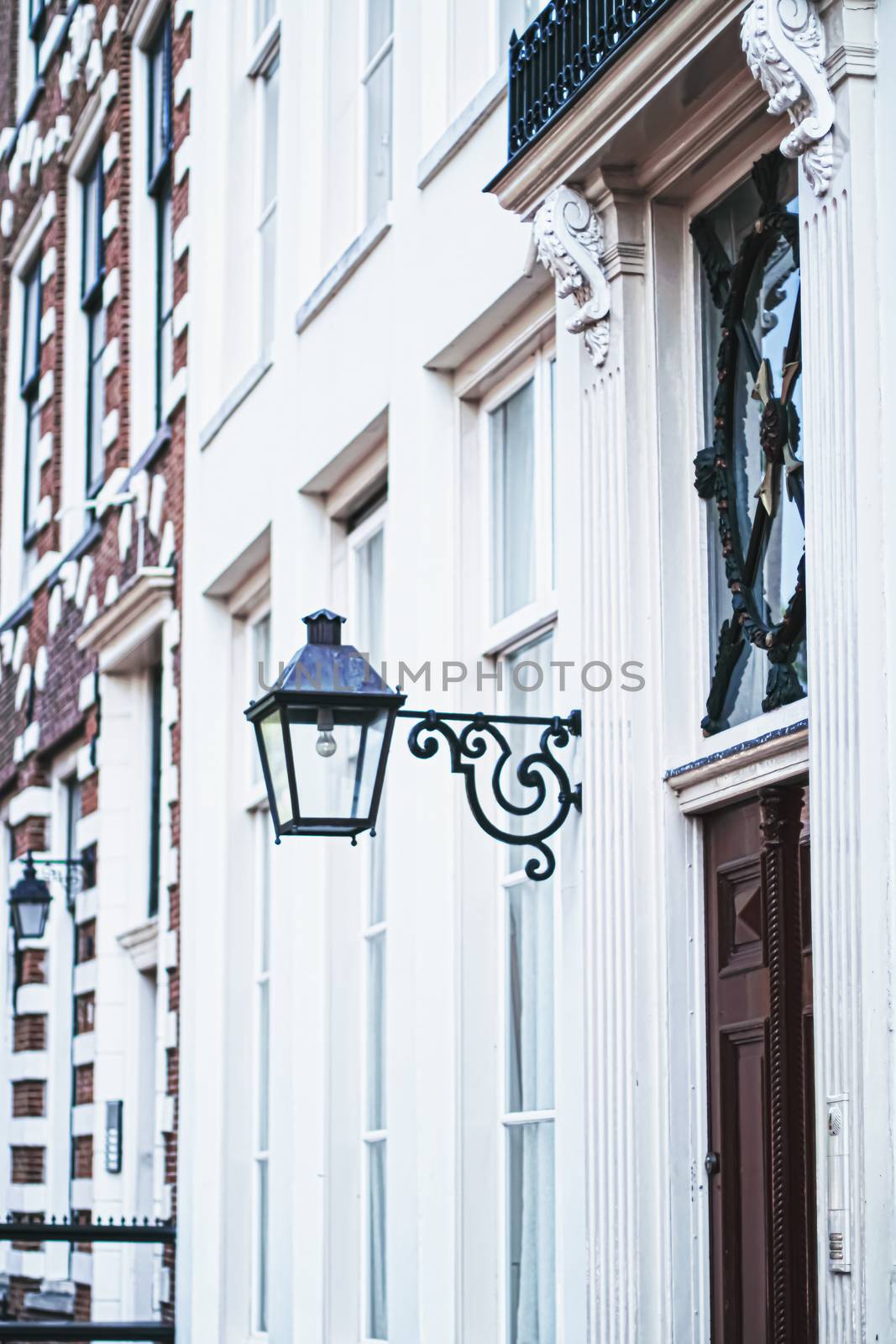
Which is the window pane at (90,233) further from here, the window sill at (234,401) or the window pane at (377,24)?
the window pane at (377,24)

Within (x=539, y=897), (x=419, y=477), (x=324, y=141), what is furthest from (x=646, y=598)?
(x=324, y=141)

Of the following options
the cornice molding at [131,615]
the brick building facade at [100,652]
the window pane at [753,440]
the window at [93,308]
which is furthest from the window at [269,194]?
the window pane at [753,440]

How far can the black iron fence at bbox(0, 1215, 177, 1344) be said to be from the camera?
11.8 meters

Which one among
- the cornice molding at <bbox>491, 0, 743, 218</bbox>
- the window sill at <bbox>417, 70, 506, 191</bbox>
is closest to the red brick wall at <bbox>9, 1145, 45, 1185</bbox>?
the window sill at <bbox>417, 70, 506, 191</bbox>

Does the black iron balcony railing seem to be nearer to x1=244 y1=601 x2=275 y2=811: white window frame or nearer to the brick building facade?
x1=244 y1=601 x2=275 y2=811: white window frame

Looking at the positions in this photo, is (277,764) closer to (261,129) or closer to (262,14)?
(261,129)

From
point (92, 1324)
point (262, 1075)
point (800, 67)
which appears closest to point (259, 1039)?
point (262, 1075)

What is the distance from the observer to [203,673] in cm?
1281

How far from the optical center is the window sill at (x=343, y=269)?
32.8 ft

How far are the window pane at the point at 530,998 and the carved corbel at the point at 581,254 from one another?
201 centimetres

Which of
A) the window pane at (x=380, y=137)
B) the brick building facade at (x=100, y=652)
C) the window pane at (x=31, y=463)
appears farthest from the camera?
the window pane at (x=31, y=463)

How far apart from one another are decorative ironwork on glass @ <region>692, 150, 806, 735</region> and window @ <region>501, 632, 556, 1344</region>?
154cm

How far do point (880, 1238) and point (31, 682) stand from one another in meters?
13.1

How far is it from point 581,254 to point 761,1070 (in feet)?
8.14
